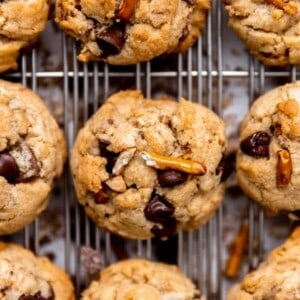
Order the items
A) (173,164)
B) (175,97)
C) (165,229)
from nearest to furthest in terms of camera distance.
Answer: (173,164), (165,229), (175,97)

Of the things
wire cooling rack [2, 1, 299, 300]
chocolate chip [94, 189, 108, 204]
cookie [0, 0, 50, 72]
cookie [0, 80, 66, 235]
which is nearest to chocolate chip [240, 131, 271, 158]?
wire cooling rack [2, 1, 299, 300]

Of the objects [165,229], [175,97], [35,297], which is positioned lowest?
[35,297]

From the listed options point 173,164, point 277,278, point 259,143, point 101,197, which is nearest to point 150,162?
point 173,164

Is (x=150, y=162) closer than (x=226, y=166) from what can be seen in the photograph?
Yes

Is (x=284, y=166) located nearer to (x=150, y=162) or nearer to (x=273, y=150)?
(x=273, y=150)

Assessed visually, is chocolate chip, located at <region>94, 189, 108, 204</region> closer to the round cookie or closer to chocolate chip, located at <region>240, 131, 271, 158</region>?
the round cookie

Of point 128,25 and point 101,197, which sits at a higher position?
point 128,25

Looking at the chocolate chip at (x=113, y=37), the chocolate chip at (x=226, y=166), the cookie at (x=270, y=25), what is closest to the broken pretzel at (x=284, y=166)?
the chocolate chip at (x=226, y=166)

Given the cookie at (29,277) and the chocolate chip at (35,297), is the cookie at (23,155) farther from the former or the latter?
the chocolate chip at (35,297)
